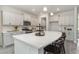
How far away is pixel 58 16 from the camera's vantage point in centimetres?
749

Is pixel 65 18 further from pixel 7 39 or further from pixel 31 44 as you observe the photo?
pixel 31 44

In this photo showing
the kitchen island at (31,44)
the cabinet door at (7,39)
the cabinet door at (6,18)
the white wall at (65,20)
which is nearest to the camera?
the kitchen island at (31,44)

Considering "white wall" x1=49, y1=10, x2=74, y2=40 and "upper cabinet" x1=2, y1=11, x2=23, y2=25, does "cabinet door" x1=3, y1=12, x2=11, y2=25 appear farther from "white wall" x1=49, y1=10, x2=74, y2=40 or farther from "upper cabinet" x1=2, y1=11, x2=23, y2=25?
"white wall" x1=49, y1=10, x2=74, y2=40

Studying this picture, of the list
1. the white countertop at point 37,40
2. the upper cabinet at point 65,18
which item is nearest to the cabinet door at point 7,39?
the white countertop at point 37,40

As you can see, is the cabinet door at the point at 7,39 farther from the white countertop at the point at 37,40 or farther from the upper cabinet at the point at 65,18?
the upper cabinet at the point at 65,18

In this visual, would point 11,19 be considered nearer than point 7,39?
No

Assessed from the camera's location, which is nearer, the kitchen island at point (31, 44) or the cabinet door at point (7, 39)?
the kitchen island at point (31, 44)

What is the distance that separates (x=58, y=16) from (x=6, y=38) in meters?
4.95

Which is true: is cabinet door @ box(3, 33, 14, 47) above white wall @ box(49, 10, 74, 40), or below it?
below

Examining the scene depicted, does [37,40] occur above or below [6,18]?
below

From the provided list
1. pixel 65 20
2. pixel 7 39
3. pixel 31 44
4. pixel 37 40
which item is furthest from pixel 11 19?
pixel 65 20

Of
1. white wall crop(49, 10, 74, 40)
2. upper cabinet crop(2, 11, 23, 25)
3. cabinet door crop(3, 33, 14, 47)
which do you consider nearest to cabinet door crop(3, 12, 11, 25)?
upper cabinet crop(2, 11, 23, 25)
